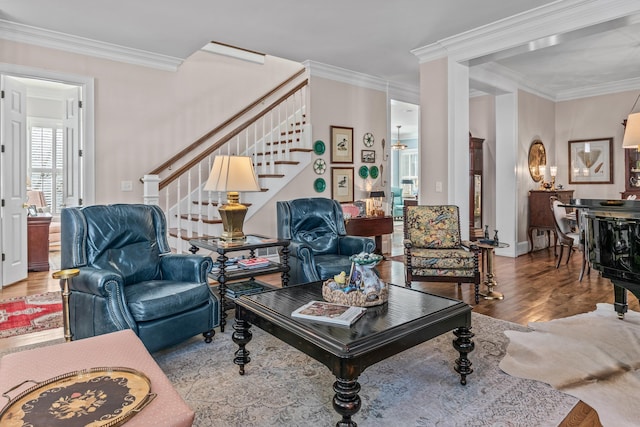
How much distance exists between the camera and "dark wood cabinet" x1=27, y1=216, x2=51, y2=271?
5.32 metres

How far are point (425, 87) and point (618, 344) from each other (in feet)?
11.9

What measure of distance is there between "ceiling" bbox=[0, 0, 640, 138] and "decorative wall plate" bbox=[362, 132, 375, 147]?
1162 mm

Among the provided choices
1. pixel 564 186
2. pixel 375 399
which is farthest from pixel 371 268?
pixel 564 186

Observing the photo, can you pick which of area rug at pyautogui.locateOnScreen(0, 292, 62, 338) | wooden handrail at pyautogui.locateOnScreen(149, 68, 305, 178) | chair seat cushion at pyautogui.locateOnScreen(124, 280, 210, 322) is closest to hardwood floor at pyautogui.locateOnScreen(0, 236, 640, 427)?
area rug at pyautogui.locateOnScreen(0, 292, 62, 338)

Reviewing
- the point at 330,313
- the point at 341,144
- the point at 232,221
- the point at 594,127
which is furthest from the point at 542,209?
the point at 330,313

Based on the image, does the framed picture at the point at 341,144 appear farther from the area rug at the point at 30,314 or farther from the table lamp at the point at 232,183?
the area rug at the point at 30,314

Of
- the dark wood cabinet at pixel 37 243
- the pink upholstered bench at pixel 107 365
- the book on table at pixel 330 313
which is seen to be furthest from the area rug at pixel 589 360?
the dark wood cabinet at pixel 37 243

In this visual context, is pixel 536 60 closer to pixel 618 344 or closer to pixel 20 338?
pixel 618 344

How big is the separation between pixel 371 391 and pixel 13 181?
4.60 meters

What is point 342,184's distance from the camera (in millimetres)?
6270

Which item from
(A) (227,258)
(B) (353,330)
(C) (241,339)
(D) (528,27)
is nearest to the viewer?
(B) (353,330)

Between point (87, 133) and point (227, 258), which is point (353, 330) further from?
Result: point (87, 133)

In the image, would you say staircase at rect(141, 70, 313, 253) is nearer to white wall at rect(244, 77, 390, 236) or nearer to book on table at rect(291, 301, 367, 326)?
white wall at rect(244, 77, 390, 236)

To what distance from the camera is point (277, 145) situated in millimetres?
6000
